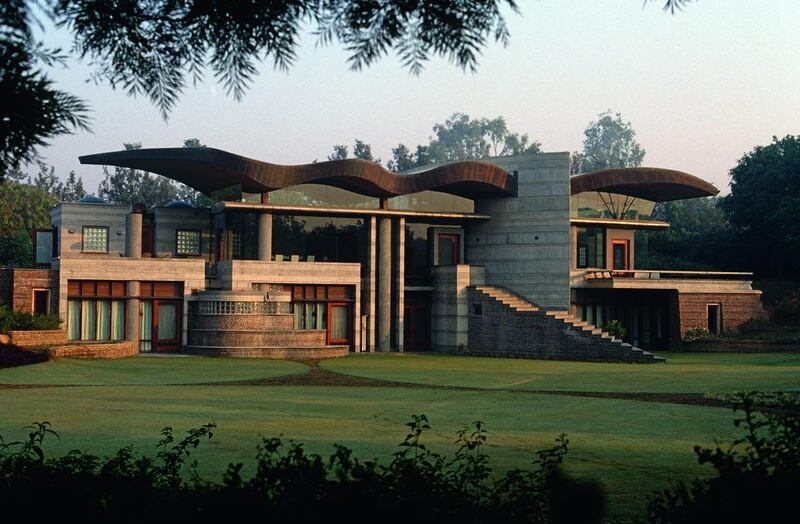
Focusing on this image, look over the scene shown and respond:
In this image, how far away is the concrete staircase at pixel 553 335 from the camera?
40844mm

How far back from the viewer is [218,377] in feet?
99.3

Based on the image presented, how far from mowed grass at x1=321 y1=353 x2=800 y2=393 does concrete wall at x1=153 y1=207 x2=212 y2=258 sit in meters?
10.7

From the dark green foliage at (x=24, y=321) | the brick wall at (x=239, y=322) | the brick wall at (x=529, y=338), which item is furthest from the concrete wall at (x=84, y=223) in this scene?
the brick wall at (x=529, y=338)

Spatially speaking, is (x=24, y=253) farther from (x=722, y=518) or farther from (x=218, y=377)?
(x=722, y=518)

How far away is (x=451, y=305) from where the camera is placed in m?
46.4

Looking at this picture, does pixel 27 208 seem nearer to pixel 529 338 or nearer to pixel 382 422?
pixel 529 338

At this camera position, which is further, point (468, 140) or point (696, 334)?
point (468, 140)

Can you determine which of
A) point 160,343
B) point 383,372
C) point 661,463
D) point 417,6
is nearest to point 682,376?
A: point 383,372

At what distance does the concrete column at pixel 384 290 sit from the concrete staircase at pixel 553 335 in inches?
164

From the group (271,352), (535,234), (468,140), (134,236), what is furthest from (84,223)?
(468,140)

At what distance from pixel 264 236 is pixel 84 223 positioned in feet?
30.6

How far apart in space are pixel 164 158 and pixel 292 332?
30.3ft

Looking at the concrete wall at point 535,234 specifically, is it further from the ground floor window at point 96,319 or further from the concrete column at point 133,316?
the ground floor window at point 96,319

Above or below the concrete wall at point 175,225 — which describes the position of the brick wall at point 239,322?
below
